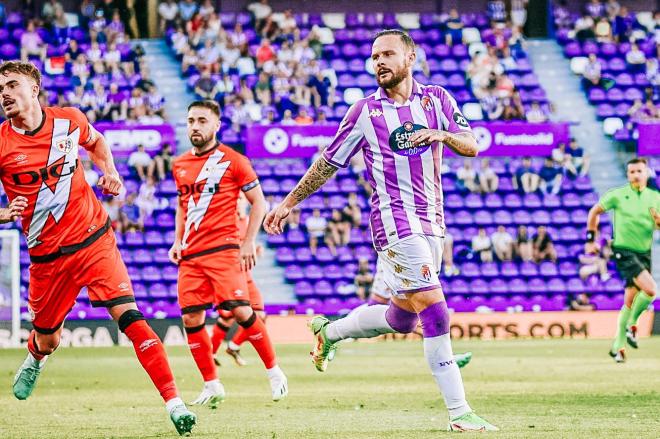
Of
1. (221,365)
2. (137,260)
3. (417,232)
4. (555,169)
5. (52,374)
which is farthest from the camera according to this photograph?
(555,169)

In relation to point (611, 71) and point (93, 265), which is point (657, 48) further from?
point (93, 265)

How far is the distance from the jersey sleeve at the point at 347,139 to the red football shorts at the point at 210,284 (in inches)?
114

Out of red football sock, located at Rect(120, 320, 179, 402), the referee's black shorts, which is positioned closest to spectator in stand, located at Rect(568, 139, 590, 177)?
the referee's black shorts

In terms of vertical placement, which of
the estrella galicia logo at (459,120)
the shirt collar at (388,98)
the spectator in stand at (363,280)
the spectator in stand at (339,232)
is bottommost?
the spectator in stand at (363,280)

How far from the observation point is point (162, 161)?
25281mm

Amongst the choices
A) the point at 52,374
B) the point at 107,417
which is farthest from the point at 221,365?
the point at 107,417

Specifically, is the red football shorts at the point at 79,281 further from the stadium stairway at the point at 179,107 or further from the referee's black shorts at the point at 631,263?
the stadium stairway at the point at 179,107

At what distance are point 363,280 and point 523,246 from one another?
144 inches

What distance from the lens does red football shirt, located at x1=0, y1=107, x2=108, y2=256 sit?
26.0 ft

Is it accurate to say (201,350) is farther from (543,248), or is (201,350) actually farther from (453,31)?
(453,31)

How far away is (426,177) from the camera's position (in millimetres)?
7789

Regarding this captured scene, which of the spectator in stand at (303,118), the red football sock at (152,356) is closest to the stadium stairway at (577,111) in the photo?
the spectator in stand at (303,118)

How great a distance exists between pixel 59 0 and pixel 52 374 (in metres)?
18.3

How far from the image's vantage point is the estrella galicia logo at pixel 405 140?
770 centimetres
